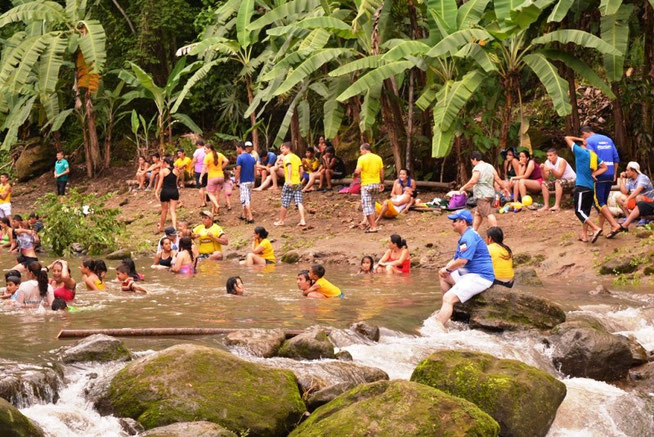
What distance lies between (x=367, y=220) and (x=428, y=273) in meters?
3.42

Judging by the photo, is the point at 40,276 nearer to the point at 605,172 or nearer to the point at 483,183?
the point at 483,183

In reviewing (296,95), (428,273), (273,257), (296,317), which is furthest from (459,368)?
(296,95)

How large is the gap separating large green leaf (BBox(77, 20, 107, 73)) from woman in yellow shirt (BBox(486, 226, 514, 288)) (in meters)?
15.4

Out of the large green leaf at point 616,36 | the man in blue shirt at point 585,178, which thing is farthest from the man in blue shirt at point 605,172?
the large green leaf at point 616,36

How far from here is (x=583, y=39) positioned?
710 inches

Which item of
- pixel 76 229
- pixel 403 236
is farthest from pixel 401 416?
pixel 76 229

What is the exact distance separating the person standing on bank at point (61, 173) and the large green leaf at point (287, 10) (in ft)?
27.1

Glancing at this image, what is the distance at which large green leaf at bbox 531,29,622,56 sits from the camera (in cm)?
1795

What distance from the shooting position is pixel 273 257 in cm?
1845

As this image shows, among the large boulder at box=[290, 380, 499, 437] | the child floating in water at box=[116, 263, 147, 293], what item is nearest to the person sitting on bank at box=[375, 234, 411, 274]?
the child floating in water at box=[116, 263, 147, 293]

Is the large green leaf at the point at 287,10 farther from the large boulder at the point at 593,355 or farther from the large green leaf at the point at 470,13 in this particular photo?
the large boulder at the point at 593,355

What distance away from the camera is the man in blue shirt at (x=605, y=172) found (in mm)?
16328

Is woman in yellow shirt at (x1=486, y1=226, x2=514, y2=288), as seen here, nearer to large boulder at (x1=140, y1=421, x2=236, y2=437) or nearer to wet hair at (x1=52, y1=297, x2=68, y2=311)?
wet hair at (x1=52, y1=297, x2=68, y2=311)

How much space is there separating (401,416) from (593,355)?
12.2ft
